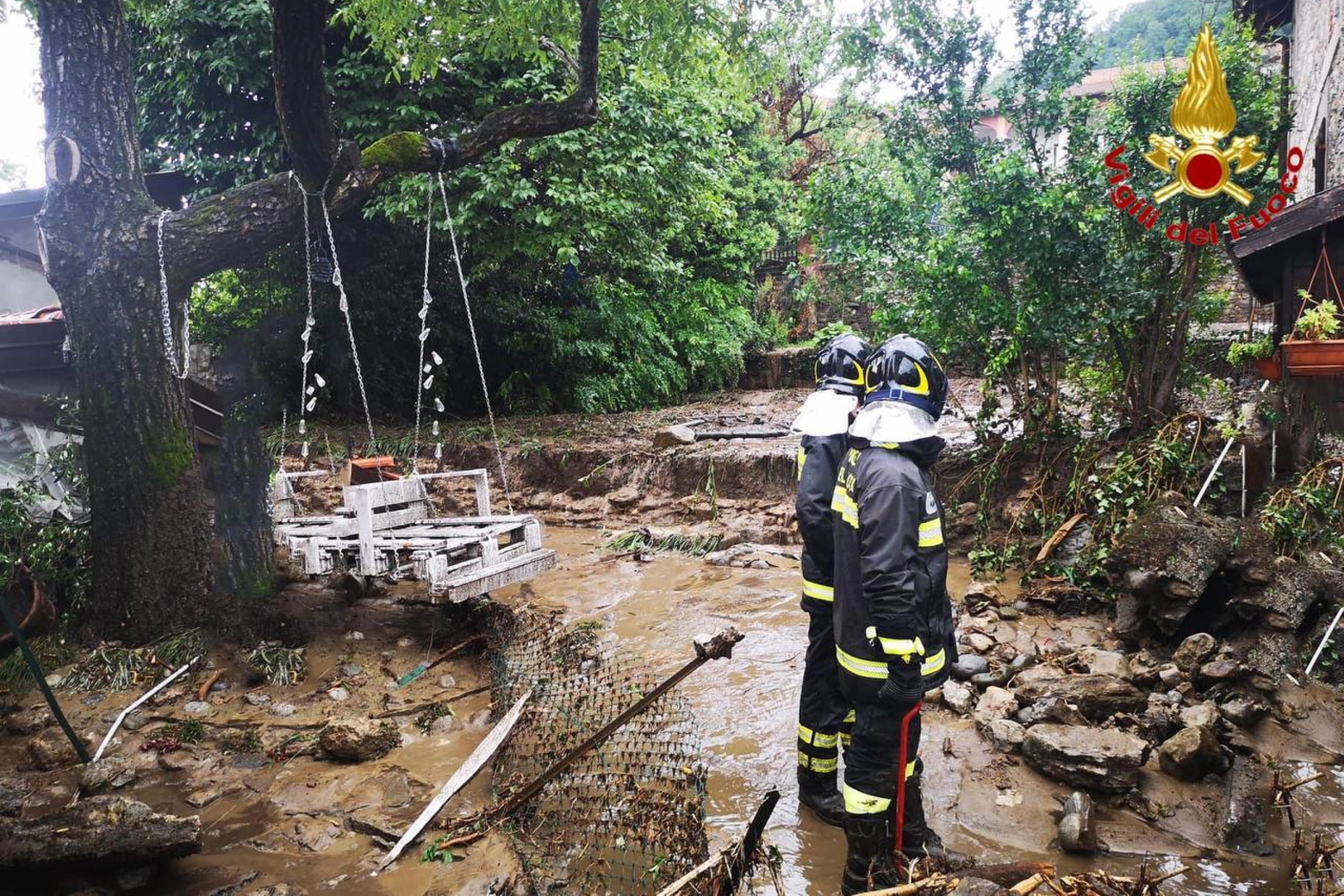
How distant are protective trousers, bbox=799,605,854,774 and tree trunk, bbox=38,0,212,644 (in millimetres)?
4883

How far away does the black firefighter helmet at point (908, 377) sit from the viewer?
11.4 ft

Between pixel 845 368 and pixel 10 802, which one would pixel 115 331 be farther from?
pixel 845 368

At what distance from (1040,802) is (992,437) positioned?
16.9 ft

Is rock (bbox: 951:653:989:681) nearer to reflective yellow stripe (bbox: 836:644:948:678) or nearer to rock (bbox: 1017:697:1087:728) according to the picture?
rock (bbox: 1017:697:1087:728)

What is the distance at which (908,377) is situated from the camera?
Answer: 3.46 m

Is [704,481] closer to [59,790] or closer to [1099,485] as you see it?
[1099,485]

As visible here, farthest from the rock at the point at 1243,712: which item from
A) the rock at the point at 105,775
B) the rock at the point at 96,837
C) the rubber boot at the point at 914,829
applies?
the rock at the point at 105,775

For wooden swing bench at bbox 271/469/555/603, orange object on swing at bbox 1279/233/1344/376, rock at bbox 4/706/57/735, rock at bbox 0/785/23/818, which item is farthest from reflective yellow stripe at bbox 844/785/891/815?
rock at bbox 4/706/57/735

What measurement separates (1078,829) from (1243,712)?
1.65m

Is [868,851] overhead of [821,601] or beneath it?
beneath

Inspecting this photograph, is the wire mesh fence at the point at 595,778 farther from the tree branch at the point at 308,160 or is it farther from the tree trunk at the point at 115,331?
the tree branch at the point at 308,160

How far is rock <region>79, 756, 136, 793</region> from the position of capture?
15.3ft

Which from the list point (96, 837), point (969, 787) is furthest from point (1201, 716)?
point (96, 837)

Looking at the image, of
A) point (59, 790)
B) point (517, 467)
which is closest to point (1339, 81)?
point (517, 467)
